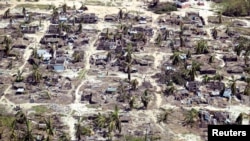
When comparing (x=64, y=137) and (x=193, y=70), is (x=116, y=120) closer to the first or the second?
(x=64, y=137)

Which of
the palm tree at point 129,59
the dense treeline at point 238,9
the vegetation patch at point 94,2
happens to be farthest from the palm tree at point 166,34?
the vegetation patch at point 94,2

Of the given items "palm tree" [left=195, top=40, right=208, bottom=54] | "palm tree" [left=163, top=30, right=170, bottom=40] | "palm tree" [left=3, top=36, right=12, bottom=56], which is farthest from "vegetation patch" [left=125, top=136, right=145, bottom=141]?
"palm tree" [left=163, top=30, right=170, bottom=40]

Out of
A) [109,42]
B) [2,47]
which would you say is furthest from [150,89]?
[2,47]

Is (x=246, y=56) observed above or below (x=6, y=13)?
below

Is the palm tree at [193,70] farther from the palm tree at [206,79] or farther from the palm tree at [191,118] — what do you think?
the palm tree at [191,118]

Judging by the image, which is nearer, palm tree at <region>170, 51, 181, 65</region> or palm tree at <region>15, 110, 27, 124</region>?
palm tree at <region>15, 110, 27, 124</region>

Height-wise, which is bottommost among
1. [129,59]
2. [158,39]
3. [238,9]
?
[129,59]

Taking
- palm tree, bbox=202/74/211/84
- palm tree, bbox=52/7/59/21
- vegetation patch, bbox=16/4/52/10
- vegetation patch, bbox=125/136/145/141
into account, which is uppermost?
vegetation patch, bbox=16/4/52/10

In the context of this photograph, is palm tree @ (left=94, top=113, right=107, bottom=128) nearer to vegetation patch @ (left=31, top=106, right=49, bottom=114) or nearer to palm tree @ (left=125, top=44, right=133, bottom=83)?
vegetation patch @ (left=31, top=106, right=49, bottom=114)

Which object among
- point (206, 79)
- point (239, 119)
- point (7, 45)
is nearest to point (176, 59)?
point (206, 79)
